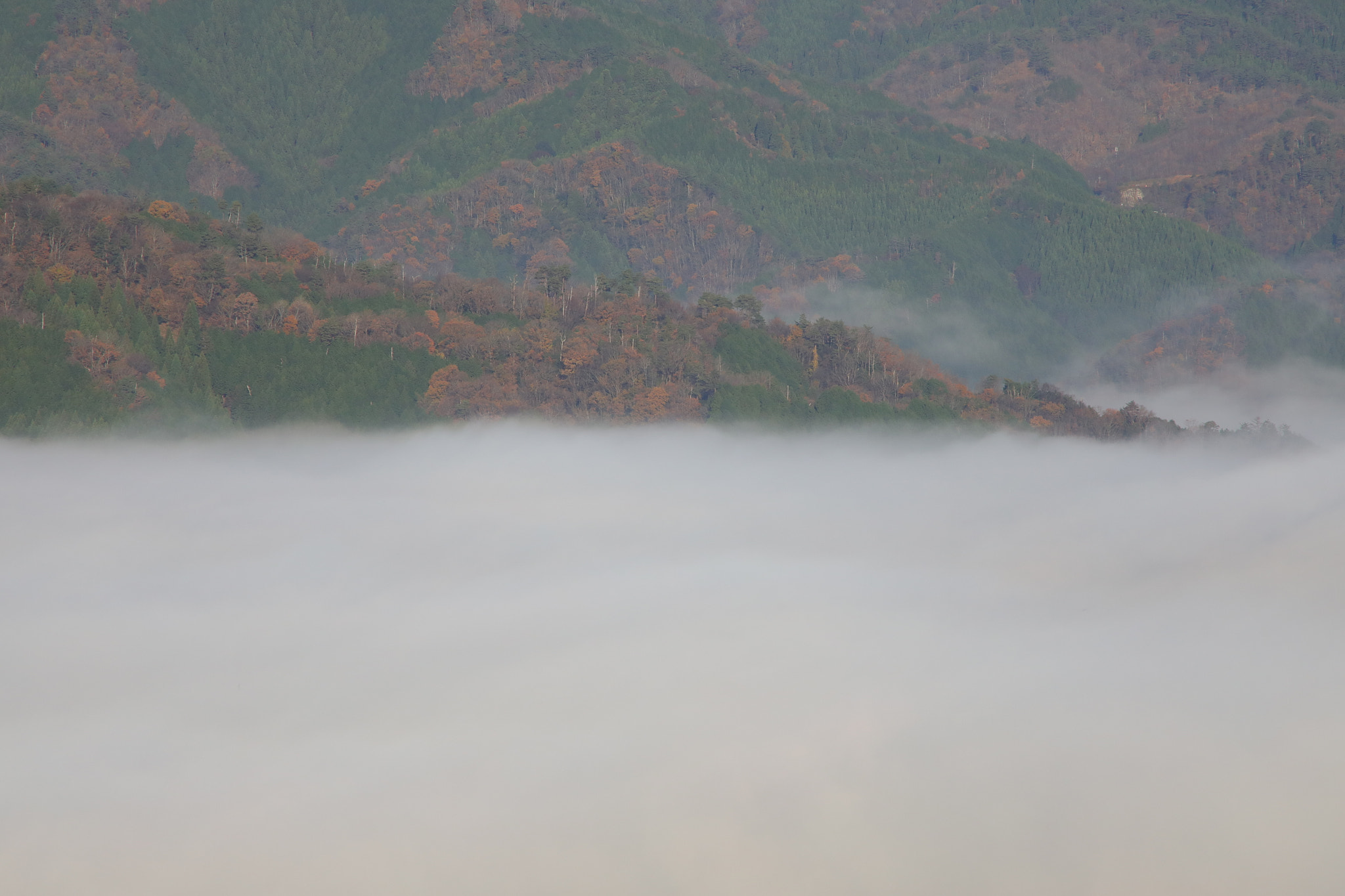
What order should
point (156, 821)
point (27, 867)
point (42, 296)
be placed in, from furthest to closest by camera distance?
point (42, 296), point (156, 821), point (27, 867)

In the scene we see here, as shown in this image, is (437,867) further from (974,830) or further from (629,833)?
(974,830)

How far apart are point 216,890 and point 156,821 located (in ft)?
45.4

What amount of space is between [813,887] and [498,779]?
38424 mm

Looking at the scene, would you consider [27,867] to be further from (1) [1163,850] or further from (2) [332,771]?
(1) [1163,850]

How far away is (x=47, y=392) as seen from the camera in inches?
7603

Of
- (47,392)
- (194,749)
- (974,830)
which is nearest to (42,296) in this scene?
(47,392)

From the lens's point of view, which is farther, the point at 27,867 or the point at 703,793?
the point at 703,793

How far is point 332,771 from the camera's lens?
187m

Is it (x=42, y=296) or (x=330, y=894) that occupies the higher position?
(x=42, y=296)

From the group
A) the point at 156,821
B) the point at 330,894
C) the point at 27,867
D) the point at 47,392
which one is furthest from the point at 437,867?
the point at 47,392

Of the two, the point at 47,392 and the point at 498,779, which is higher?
the point at 47,392

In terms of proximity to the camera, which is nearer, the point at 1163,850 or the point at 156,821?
the point at 156,821

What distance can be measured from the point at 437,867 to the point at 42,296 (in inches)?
3200

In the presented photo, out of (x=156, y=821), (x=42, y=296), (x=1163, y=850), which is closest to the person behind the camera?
(x=156, y=821)
